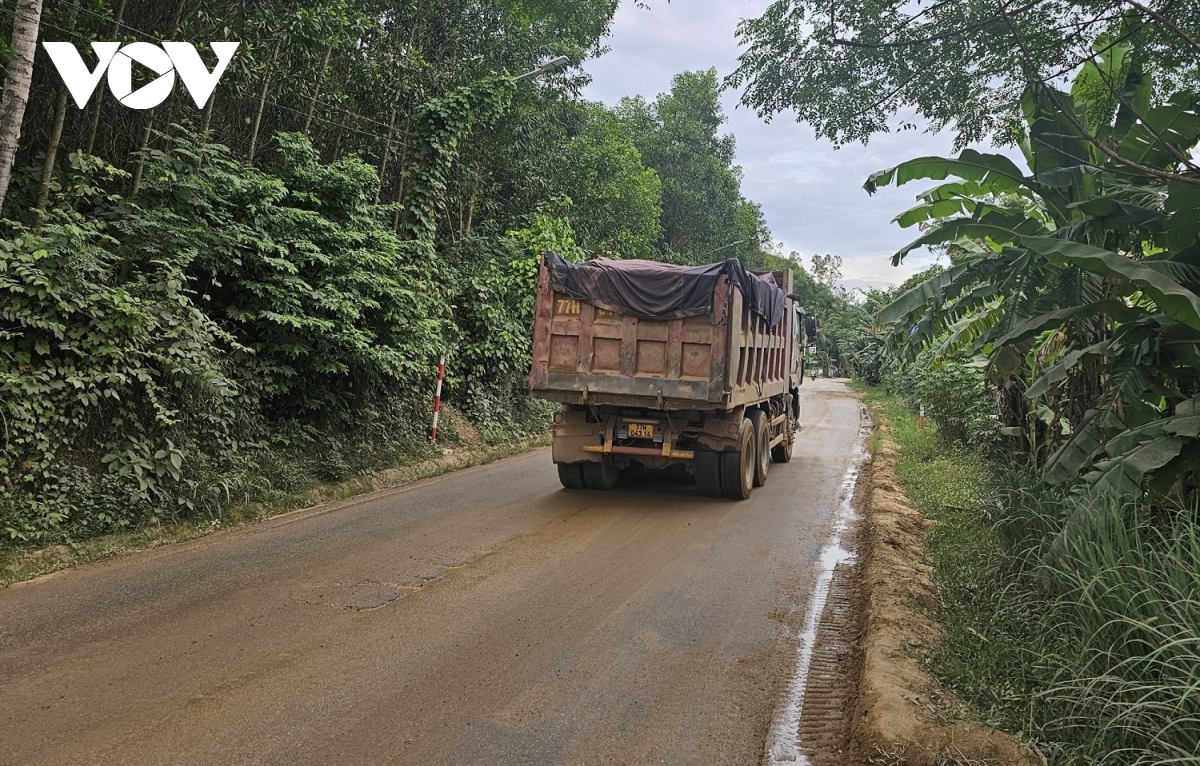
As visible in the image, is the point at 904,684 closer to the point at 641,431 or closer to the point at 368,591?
the point at 368,591

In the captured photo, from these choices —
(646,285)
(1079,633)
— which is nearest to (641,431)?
(646,285)

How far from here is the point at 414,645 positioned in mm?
4848

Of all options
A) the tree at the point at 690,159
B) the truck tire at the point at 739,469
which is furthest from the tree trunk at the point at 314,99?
the tree at the point at 690,159

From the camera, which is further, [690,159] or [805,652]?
[690,159]

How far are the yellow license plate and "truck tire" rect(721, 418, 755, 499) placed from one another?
96 centimetres

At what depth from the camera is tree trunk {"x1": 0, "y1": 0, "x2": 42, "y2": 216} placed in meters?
6.43

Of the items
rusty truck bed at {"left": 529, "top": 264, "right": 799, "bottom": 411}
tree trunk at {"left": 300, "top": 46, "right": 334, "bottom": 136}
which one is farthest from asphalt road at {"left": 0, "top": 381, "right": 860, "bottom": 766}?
tree trunk at {"left": 300, "top": 46, "right": 334, "bottom": 136}

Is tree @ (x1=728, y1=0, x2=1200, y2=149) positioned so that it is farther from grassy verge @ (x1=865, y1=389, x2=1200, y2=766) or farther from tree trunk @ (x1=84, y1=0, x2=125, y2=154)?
tree trunk @ (x1=84, y1=0, x2=125, y2=154)

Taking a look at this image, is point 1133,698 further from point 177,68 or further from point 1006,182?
point 177,68

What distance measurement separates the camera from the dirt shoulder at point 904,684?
3.46 metres

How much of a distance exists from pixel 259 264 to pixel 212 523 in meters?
3.16

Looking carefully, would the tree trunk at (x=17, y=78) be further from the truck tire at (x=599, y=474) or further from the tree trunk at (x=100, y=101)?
the truck tire at (x=599, y=474)

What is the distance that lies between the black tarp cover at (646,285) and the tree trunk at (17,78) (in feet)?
17.3

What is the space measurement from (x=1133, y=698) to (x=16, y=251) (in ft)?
27.0
